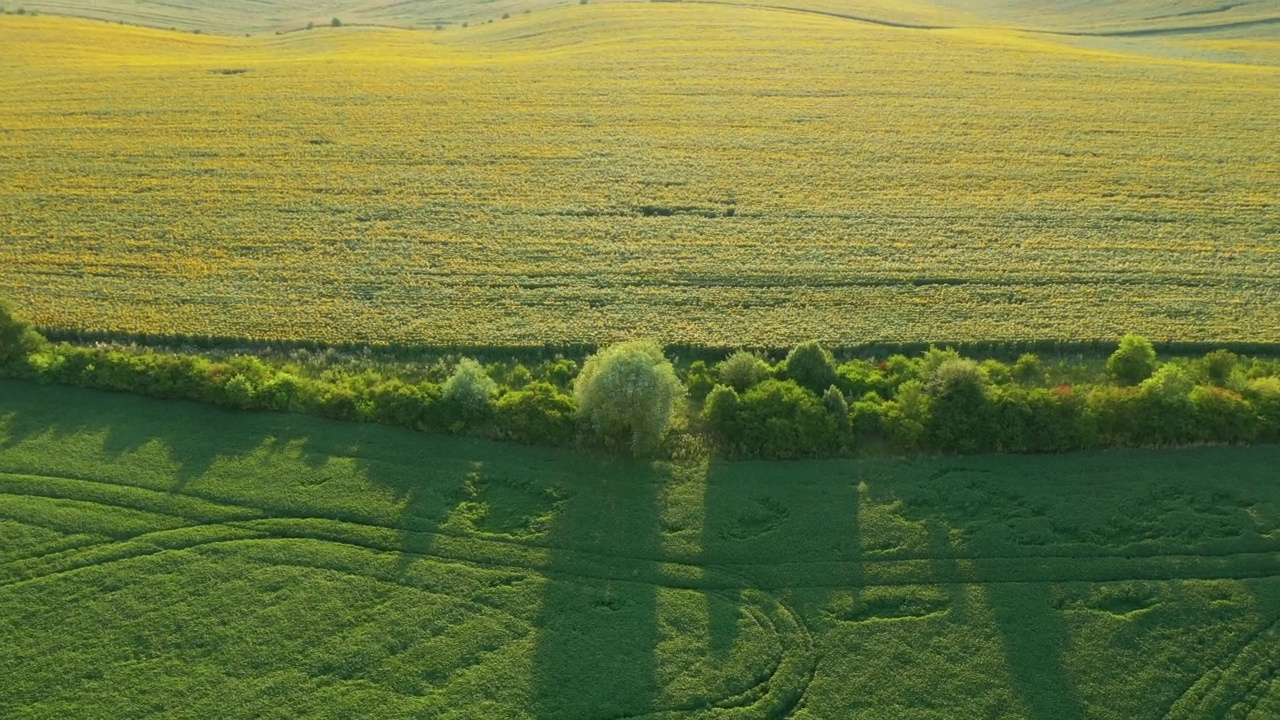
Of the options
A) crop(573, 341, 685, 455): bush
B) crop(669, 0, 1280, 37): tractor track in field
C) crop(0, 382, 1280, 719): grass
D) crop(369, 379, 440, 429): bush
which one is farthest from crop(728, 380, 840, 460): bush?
crop(669, 0, 1280, 37): tractor track in field

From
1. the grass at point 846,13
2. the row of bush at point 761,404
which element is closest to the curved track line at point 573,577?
the row of bush at point 761,404

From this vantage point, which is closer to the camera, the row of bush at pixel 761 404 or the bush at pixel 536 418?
the row of bush at pixel 761 404

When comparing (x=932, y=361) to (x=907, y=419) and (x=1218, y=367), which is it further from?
(x=1218, y=367)

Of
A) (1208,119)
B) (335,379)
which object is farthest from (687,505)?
(1208,119)

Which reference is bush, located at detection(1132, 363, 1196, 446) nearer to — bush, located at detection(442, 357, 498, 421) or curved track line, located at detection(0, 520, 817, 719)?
curved track line, located at detection(0, 520, 817, 719)

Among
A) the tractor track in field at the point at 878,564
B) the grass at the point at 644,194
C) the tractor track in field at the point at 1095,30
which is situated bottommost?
→ the tractor track in field at the point at 878,564

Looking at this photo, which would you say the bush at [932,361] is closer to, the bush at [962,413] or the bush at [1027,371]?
the bush at [962,413]
